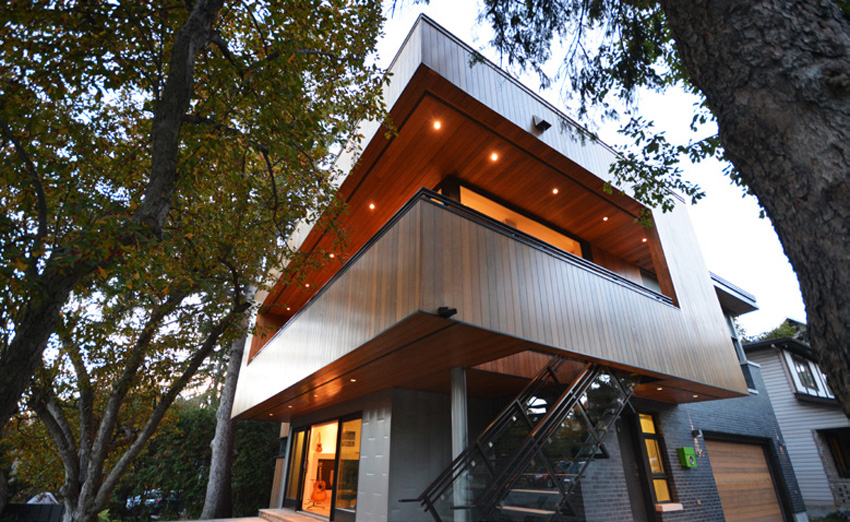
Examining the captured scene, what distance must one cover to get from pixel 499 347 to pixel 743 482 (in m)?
9.54

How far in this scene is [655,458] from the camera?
8.42 metres

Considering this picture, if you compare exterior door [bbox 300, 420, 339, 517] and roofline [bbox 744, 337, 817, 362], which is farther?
roofline [bbox 744, 337, 817, 362]

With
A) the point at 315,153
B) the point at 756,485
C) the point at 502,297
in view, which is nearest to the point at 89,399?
the point at 315,153

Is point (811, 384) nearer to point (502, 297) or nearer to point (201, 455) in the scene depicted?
point (502, 297)

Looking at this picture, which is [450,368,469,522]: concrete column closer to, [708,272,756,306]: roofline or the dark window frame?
the dark window frame

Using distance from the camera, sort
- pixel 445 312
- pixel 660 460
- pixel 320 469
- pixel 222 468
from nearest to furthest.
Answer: pixel 445 312 < pixel 660 460 < pixel 320 469 < pixel 222 468

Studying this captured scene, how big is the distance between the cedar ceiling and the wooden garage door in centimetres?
548

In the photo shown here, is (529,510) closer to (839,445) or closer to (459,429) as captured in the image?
(459,429)

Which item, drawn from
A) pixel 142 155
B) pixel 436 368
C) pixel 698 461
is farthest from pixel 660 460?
pixel 142 155

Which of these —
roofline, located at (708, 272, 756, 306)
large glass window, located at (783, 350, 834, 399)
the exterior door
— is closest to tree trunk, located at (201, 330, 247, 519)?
the exterior door

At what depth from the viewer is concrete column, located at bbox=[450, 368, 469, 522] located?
4516 mm

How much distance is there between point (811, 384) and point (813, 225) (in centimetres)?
1830

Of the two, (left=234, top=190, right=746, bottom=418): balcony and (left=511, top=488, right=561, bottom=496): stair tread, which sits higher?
(left=234, top=190, right=746, bottom=418): balcony

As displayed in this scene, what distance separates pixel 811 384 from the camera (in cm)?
1453
